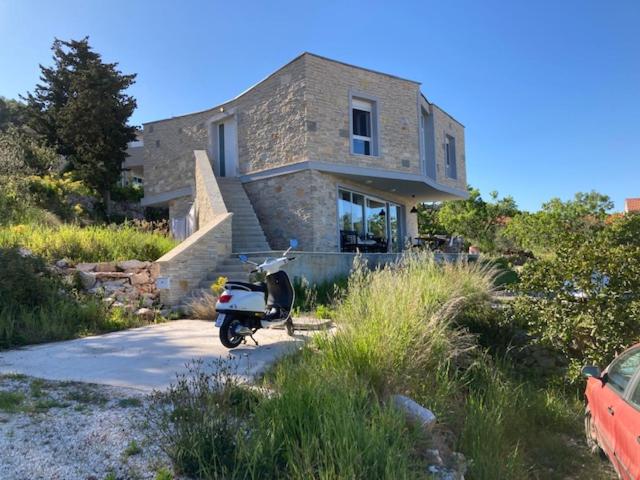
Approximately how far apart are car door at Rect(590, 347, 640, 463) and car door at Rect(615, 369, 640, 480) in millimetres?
81

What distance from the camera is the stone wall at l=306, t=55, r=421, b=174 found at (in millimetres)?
13289

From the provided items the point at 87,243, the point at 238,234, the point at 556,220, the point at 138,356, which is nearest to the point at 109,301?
the point at 87,243

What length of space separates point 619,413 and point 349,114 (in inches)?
463

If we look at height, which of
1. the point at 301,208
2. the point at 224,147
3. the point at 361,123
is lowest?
the point at 301,208

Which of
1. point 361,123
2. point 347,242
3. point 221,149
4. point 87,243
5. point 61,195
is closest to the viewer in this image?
point 87,243

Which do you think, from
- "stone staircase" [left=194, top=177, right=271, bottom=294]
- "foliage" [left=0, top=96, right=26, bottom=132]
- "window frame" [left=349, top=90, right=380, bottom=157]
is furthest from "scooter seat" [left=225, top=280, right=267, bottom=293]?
"foliage" [left=0, top=96, right=26, bottom=132]

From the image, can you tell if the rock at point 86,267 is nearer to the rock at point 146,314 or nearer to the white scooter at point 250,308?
the rock at point 146,314

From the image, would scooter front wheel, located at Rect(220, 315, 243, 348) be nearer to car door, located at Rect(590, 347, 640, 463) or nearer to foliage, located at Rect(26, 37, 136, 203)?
car door, located at Rect(590, 347, 640, 463)

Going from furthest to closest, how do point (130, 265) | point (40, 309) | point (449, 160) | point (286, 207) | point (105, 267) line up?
point (449, 160), point (286, 207), point (130, 265), point (105, 267), point (40, 309)

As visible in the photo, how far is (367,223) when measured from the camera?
16.1 meters

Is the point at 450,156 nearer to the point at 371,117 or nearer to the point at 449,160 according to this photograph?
the point at 449,160

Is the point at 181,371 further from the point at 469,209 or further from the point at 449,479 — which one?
the point at 469,209

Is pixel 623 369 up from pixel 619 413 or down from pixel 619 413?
up

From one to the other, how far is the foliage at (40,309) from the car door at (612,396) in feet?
21.8
